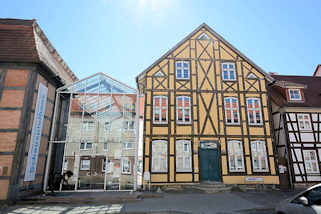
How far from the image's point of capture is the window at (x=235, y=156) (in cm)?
1294

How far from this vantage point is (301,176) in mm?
13016

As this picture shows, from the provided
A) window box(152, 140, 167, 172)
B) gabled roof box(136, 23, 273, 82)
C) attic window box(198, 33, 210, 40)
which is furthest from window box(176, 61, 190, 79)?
window box(152, 140, 167, 172)

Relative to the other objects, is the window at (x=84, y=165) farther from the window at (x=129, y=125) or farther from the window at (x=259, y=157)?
the window at (x=259, y=157)

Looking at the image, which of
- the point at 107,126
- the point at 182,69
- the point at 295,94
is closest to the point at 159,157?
the point at 107,126

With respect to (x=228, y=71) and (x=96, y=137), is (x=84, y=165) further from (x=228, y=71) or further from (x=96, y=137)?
(x=228, y=71)

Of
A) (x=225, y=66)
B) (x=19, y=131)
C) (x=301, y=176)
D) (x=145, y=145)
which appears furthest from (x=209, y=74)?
(x=19, y=131)

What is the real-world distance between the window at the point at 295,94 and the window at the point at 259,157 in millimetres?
4615

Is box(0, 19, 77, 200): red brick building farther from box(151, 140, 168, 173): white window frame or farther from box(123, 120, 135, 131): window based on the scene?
box(151, 140, 168, 173): white window frame

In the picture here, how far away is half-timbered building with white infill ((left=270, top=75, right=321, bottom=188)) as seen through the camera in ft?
43.2

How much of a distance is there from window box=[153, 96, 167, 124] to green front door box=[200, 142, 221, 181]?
3.28m

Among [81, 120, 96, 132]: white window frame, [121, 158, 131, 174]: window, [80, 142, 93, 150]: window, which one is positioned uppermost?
[81, 120, 96, 132]: white window frame

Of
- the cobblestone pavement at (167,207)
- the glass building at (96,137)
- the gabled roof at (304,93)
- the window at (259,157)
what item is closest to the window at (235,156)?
the window at (259,157)

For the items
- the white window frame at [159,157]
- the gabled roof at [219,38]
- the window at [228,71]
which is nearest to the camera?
the white window frame at [159,157]

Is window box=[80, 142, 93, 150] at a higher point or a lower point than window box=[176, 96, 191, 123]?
lower
